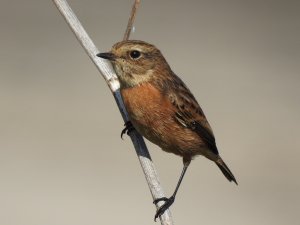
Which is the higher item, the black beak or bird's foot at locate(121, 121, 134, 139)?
the black beak

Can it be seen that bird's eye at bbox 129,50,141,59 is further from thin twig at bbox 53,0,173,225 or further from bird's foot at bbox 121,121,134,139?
bird's foot at bbox 121,121,134,139

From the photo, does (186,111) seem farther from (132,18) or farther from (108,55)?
(132,18)

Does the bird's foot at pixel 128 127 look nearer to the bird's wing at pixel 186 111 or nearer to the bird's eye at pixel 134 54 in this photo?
the bird's wing at pixel 186 111

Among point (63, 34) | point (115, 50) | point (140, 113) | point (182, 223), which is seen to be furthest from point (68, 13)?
point (63, 34)

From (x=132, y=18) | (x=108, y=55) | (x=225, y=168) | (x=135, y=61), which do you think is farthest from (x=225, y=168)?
(x=132, y=18)

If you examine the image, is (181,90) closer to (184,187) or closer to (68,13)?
(68,13)

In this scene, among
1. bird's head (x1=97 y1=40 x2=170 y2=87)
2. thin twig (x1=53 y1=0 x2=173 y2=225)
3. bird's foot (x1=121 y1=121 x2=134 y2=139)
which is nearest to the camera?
thin twig (x1=53 y1=0 x2=173 y2=225)

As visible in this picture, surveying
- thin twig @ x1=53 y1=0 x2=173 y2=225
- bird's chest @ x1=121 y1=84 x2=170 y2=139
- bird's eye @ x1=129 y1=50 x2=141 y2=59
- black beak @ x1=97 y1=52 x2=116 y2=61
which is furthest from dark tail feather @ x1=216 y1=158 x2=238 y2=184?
black beak @ x1=97 y1=52 x2=116 y2=61
